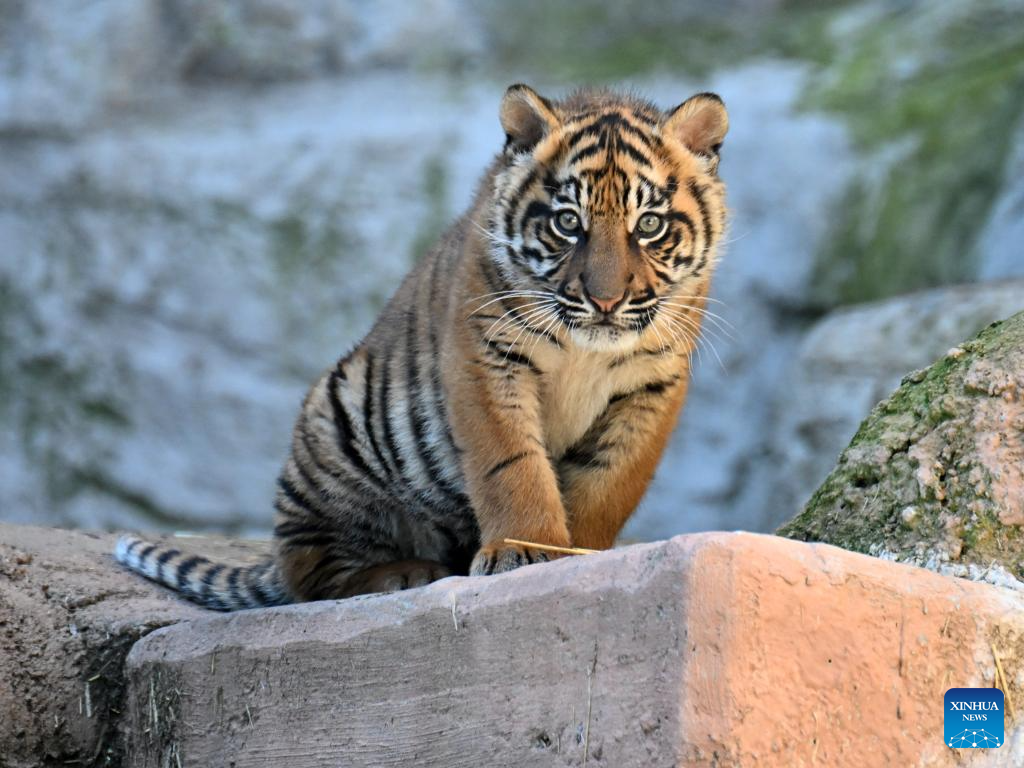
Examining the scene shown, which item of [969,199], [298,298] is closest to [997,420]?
[969,199]

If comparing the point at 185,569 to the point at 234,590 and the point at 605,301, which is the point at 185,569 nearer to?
the point at 234,590

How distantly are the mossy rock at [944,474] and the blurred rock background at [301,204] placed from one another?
180 inches

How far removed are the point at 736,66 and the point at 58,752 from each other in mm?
6809

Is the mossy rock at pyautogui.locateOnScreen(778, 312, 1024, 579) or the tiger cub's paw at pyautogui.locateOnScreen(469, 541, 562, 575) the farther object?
the tiger cub's paw at pyautogui.locateOnScreen(469, 541, 562, 575)

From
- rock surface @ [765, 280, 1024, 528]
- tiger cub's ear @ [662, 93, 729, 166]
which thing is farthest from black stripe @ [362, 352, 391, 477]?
rock surface @ [765, 280, 1024, 528]

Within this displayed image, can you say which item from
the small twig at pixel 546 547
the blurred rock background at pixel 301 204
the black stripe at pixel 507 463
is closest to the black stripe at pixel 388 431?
the black stripe at pixel 507 463

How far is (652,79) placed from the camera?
31.2 ft

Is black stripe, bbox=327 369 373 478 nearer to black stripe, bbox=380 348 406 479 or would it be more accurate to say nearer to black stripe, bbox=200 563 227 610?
black stripe, bbox=380 348 406 479

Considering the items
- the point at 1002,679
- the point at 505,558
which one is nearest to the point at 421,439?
the point at 505,558

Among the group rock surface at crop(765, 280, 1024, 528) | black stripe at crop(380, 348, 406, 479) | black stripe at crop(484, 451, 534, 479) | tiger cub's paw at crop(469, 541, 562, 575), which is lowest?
tiger cub's paw at crop(469, 541, 562, 575)

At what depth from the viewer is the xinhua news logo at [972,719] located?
302 cm

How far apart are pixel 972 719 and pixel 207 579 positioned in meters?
2.50

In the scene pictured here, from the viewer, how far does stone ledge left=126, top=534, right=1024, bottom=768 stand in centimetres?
276

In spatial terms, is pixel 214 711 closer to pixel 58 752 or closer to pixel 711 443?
pixel 58 752
